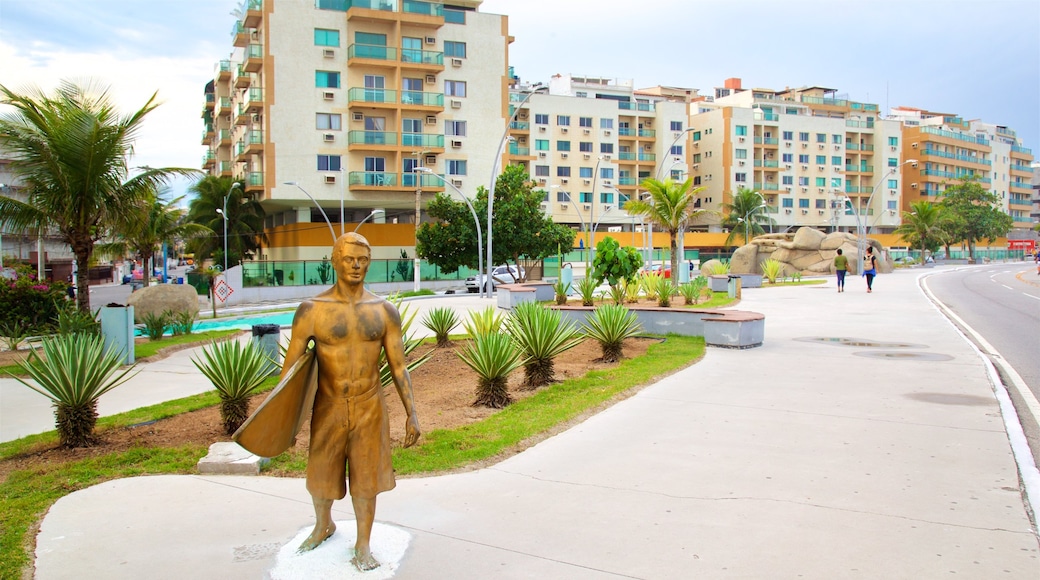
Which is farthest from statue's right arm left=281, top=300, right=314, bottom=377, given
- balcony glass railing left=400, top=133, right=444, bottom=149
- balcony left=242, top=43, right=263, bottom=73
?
balcony left=242, top=43, right=263, bottom=73

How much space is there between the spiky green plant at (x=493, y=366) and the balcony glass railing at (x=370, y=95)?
1711 inches

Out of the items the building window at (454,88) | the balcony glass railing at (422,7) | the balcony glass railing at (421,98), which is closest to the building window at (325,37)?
the balcony glass railing at (422,7)

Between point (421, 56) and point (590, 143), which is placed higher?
point (421, 56)

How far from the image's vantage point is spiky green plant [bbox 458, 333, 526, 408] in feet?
30.5

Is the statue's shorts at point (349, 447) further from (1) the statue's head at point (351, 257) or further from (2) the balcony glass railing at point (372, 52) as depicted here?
(2) the balcony glass railing at point (372, 52)

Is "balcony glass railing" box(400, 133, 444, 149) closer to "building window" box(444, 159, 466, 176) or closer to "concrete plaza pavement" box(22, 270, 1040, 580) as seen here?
"building window" box(444, 159, 466, 176)

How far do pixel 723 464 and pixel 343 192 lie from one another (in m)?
46.4

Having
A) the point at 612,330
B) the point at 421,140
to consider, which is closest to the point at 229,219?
the point at 421,140

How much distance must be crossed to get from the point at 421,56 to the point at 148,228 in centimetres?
2516

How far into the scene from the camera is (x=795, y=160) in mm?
86625

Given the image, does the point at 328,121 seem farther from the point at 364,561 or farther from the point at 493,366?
the point at 364,561

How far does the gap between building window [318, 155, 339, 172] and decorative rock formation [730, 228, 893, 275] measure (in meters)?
27.0

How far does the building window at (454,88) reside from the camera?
2106 inches

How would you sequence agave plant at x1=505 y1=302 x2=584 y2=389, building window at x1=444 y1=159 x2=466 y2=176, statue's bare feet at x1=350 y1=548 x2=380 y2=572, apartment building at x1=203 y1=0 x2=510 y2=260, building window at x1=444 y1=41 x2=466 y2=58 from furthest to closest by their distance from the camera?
building window at x1=444 y1=159 x2=466 y2=176, building window at x1=444 y1=41 x2=466 y2=58, apartment building at x1=203 y1=0 x2=510 y2=260, agave plant at x1=505 y1=302 x2=584 y2=389, statue's bare feet at x1=350 y1=548 x2=380 y2=572
